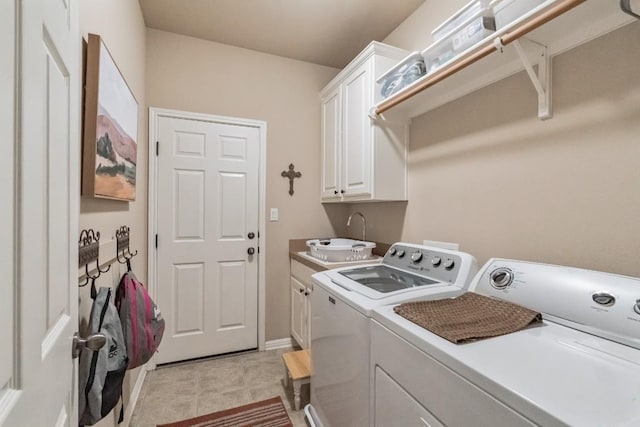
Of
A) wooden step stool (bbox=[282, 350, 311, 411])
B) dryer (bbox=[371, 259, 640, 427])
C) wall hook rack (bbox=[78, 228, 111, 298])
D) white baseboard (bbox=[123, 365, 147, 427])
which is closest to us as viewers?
dryer (bbox=[371, 259, 640, 427])

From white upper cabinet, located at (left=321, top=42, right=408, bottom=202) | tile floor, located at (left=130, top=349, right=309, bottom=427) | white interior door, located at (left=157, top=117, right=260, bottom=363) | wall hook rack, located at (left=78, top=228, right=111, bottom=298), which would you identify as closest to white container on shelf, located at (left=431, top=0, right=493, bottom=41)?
white upper cabinet, located at (left=321, top=42, right=408, bottom=202)

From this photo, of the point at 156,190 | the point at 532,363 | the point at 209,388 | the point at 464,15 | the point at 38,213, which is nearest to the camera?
the point at 38,213

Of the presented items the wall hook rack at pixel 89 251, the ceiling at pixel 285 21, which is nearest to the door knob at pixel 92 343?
the wall hook rack at pixel 89 251

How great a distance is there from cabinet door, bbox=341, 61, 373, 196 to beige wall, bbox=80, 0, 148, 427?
1.46m

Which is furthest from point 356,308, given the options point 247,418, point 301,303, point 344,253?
point 301,303

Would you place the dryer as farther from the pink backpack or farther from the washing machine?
the pink backpack

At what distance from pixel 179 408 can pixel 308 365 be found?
2.78ft

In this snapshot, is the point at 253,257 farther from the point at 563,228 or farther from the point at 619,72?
the point at 619,72

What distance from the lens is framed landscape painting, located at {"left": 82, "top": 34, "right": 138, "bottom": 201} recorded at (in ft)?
3.53

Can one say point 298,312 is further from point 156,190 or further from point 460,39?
point 460,39

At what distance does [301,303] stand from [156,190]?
4.77ft

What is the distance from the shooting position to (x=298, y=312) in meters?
2.47

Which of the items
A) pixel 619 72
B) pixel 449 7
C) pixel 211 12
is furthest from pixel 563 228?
pixel 211 12

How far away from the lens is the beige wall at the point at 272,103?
2.37 metres
